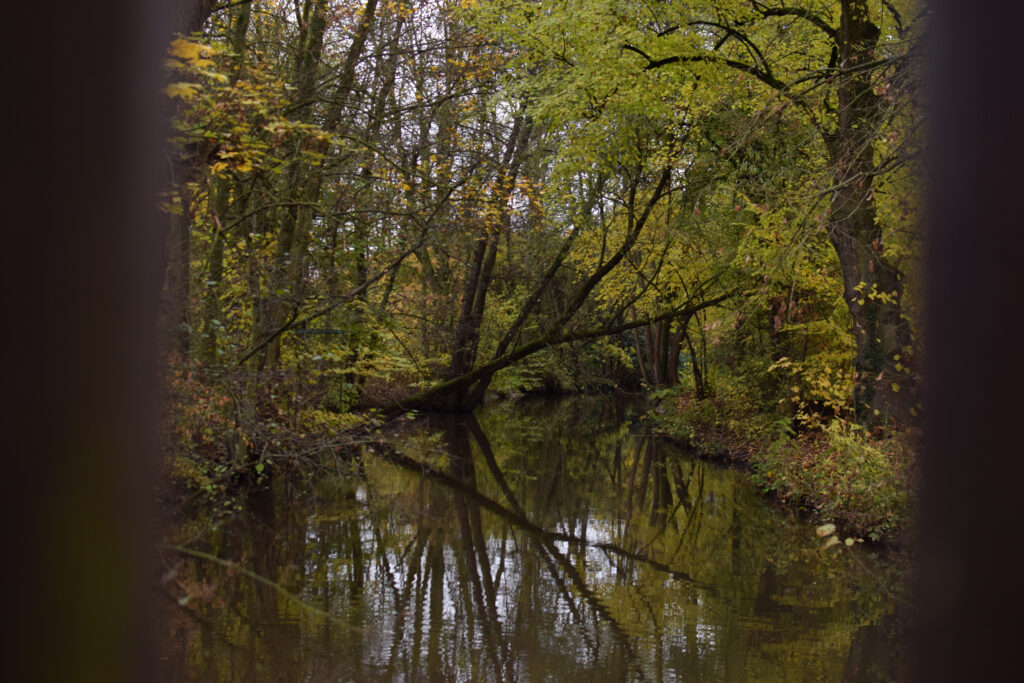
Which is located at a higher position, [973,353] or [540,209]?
[540,209]

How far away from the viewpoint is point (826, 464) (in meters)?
10.4

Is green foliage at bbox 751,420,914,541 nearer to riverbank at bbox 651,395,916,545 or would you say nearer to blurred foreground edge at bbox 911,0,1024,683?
riverbank at bbox 651,395,916,545

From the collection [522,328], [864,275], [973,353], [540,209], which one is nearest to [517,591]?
[864,275]

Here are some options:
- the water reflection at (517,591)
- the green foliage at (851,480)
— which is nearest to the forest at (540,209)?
Result: the green foliage at (851,480)

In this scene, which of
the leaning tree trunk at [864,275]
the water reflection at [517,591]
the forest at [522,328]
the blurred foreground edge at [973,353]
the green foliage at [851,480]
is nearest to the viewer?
the blurred foreground edge at [973,353]

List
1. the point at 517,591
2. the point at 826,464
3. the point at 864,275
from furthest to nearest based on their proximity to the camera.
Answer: the point at 826,464 → the point at 864,275 → the point at 517,591

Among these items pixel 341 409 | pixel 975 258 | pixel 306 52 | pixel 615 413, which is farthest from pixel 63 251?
pixel 615 413

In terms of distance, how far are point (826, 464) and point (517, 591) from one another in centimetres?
520

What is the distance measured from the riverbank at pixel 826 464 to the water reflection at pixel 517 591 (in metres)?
0.46

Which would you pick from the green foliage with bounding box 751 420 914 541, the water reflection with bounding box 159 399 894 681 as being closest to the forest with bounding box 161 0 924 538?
the green foliage with bounding box 751 420 914 541

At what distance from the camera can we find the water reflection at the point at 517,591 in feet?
17.8

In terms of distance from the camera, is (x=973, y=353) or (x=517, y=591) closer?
(x=973, y=353)

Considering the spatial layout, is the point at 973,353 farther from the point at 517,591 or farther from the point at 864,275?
the point at 864,275

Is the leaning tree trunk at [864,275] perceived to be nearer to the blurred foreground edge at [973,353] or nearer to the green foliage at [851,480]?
the green foliage at [851,480]
